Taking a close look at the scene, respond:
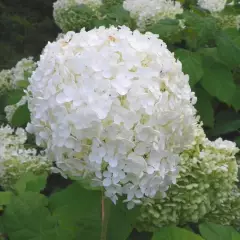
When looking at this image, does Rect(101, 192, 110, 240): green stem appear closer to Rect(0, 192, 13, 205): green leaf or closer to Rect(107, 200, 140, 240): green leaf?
Rect(107, 200, 140, 240): green leaf

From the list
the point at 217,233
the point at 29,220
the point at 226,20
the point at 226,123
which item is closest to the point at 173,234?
the point at 217,233

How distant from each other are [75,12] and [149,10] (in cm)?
48

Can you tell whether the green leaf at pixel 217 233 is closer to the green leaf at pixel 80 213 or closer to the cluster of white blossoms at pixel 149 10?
the green leaf at pixel 80 213

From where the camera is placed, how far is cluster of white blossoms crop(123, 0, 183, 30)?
249 centimetres

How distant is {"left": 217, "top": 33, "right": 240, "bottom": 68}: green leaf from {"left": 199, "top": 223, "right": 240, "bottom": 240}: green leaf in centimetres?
80

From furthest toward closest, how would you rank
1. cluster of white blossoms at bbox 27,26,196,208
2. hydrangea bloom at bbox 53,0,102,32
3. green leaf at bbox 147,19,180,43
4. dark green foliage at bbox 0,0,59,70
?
dark green foliage at bbox 0,0,59,70
hydrangea bloom at bbox 53,0,102,32
green leaf at bbox 147,19,180,43
cluster of white blossoms at bbox 27,26,196,208

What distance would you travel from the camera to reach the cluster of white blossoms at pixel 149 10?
2488mm

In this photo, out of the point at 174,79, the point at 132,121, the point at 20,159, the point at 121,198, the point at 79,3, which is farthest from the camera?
the point at 79,3

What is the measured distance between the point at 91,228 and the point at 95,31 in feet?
1.86

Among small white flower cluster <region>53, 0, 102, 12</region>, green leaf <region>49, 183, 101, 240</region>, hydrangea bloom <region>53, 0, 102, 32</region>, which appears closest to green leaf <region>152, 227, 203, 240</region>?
green leaf <region>49, 183, 101, 240</region>

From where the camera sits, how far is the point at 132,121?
121 cm

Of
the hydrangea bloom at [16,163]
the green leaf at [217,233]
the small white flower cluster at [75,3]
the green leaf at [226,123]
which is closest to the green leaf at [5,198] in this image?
the hydrangea bloom at [16,163]

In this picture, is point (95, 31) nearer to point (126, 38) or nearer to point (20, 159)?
point (126, 38)

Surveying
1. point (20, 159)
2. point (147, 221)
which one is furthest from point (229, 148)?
point (20, 159)
